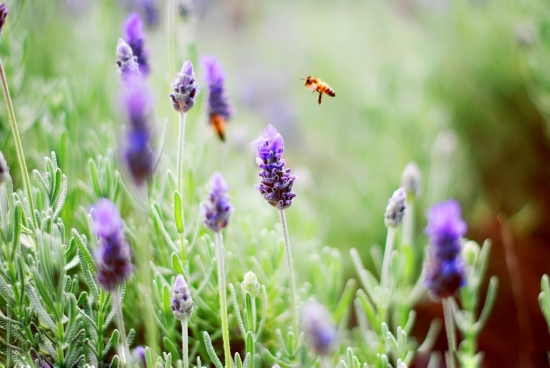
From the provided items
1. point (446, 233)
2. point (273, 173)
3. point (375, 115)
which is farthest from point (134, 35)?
point (375, 115)

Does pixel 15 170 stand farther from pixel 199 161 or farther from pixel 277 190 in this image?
pixel 277 190

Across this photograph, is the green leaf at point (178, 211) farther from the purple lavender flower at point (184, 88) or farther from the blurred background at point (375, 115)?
the blurred background at point (375, 115)

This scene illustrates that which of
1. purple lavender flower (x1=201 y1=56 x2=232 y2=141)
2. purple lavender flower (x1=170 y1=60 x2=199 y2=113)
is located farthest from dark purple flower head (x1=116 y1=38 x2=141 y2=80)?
purple lavender flower (x1=201 y1=56 x2=232 y2=141)

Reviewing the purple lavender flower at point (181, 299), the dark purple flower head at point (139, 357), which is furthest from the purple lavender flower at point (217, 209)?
the dark purple flower head at point (139, 357)

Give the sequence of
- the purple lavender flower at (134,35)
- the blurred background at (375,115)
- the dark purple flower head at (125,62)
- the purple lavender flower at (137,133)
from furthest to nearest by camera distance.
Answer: the blurred background at (375,115), the purple lavender flower at (134,35), the dark purple flower head at (125,62), the purple lavender flower at (137,133)

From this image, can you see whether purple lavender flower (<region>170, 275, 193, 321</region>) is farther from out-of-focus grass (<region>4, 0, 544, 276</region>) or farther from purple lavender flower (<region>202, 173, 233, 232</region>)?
out-of-focus grass (<region>4, 0, 544, 276</region>)

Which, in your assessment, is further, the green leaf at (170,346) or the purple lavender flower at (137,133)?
the green leaf at (170,346)

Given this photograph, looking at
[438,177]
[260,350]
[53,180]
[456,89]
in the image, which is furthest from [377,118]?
Answer: [53,180]

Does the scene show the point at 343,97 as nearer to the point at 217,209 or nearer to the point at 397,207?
the point at 397,207
